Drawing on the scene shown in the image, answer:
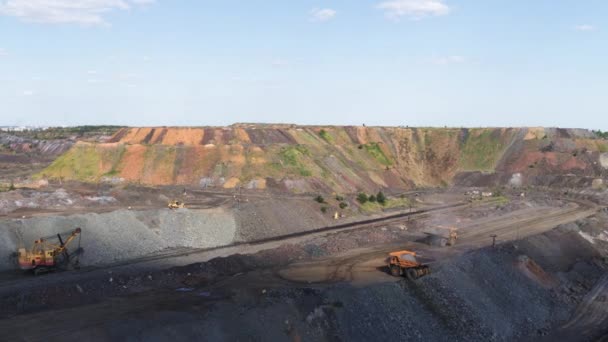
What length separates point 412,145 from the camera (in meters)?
105

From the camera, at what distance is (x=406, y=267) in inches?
1391

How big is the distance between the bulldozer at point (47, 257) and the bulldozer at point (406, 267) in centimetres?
2052

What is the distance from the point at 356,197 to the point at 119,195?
27.7 m

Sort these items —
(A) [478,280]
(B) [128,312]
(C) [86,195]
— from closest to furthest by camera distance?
1. (B) [128,312]
2. (A) [478,280]
3. (C) [86,195]

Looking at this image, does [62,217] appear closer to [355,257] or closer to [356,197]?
[355,257]

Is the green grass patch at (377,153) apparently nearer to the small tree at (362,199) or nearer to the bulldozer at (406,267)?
the small tree at (362,199)

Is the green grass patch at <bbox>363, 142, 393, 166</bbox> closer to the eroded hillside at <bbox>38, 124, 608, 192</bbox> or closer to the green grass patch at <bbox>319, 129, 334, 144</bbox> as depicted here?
the eroded hillside at <bbox>38, 124, 608, 192</bbox>

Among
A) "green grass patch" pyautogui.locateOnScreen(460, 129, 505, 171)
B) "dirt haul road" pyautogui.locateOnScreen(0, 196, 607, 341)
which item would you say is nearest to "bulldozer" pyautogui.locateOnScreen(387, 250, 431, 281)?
"dirt haul road" pyautogui.locateOnScreen(0, 196, 607, 341)

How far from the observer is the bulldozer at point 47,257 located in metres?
34.2

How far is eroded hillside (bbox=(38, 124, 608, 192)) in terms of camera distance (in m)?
75.0

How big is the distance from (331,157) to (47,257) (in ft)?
179

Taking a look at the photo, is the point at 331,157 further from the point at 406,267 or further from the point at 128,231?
the point at 406,267

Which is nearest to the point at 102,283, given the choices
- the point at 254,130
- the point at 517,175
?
the point at 254,130

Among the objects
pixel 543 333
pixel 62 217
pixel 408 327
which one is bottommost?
pixel 543 333
